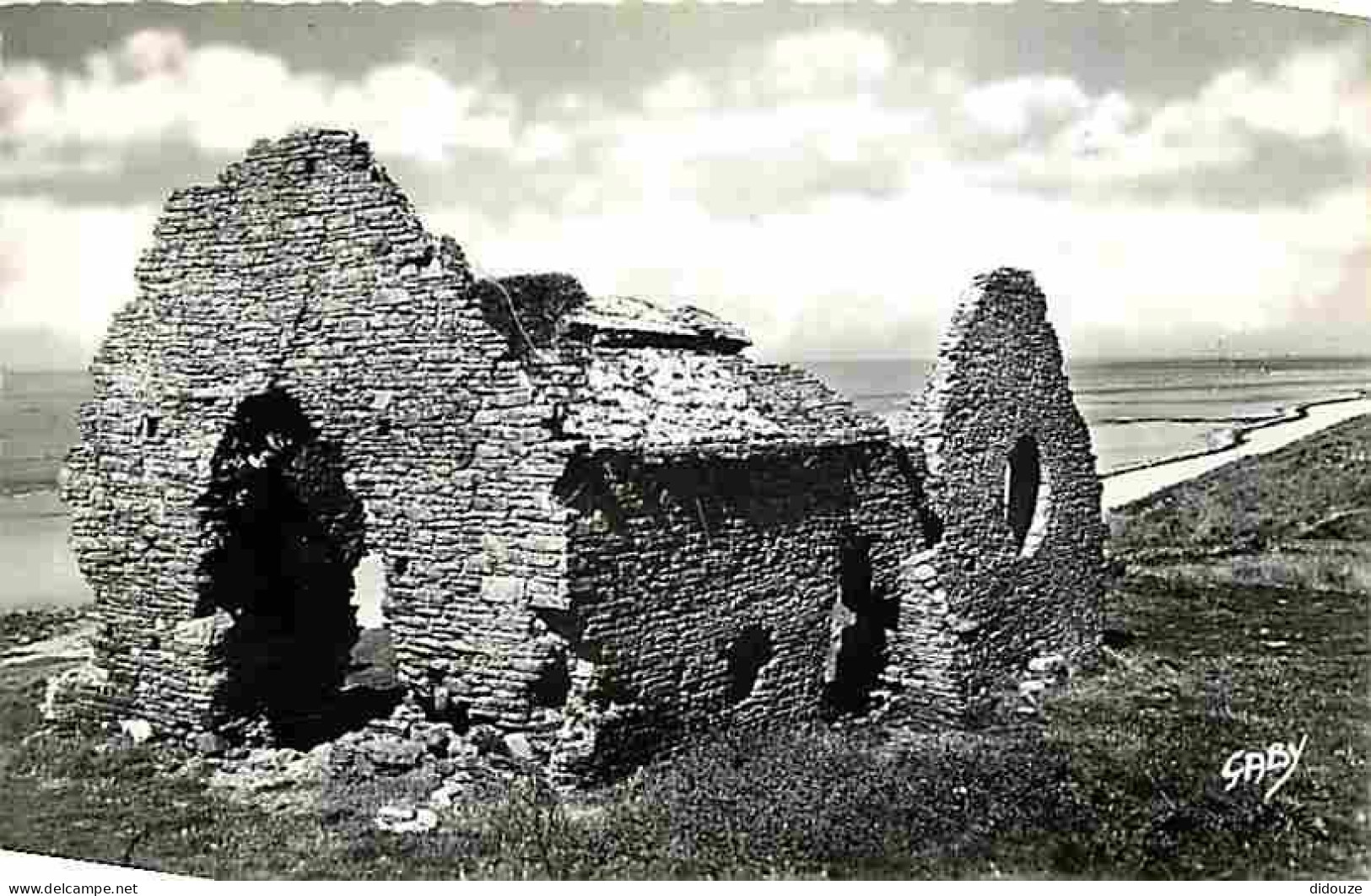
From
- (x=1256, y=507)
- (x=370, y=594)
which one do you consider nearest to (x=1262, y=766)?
(x=370, y=594)

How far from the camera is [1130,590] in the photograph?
19.3m

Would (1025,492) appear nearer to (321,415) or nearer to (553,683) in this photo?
(553,683)

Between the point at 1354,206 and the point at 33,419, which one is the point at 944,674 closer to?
the point at 1354,206

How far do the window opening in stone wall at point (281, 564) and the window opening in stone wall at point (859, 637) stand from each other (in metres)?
4.14

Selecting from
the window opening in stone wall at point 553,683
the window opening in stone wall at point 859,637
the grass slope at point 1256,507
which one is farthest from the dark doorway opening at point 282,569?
the grass slope at point 1256,507

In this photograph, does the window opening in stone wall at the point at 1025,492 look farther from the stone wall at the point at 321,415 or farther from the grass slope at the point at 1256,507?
the stone wall at the point at 321,415

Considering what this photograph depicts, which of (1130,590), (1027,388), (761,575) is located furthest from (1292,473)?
(761,575)

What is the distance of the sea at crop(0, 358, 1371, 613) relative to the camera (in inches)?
380

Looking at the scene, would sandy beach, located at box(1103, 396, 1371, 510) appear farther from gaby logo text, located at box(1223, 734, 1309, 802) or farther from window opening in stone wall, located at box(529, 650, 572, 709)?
window opening in stone wall, located at box(529, 650, 572, 709)

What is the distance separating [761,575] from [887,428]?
2062 millimetres

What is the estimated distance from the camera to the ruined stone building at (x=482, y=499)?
963 centimetres

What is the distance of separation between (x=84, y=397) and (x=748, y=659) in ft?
17.9

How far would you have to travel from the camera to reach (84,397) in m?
11.0

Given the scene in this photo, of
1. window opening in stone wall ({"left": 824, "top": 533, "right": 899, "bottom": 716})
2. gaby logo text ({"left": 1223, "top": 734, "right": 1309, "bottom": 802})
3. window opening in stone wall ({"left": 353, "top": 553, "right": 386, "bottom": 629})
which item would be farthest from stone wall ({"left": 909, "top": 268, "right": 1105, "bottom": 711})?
window opening in stone wall ({"left": 353, "top": 553, "right": 386, "bottom": 629})
